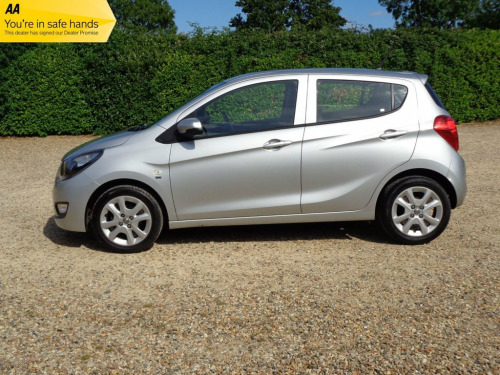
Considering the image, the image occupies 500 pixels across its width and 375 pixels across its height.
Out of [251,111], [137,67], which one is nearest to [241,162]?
[251,111]

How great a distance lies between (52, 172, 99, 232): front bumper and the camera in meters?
5.82

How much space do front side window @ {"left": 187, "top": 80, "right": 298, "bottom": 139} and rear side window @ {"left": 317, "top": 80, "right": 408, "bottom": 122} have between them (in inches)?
11.7

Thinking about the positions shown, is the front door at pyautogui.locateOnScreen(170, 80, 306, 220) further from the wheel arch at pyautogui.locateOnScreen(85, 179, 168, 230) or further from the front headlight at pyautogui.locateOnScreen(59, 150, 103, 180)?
the front headlight at pyautogui.locateOnScreen(59, 150, 103, 180)

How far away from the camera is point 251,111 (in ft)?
19.5

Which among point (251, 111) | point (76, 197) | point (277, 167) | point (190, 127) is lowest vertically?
point (76, 197)

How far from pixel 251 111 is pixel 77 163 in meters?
1.80

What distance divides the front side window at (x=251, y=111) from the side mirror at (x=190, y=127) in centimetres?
9

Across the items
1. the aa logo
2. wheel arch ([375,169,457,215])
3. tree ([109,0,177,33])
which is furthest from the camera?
tree ([109,0,177,33])

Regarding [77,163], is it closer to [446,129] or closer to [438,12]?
[446,129]

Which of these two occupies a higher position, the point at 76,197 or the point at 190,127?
the point at 190,127

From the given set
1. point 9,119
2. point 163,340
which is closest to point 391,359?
point 163,340

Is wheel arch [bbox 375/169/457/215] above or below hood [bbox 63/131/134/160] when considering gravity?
below

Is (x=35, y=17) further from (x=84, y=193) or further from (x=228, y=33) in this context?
(x=84, y=193)

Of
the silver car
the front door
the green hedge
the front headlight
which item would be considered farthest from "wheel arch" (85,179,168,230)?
the green hedge
